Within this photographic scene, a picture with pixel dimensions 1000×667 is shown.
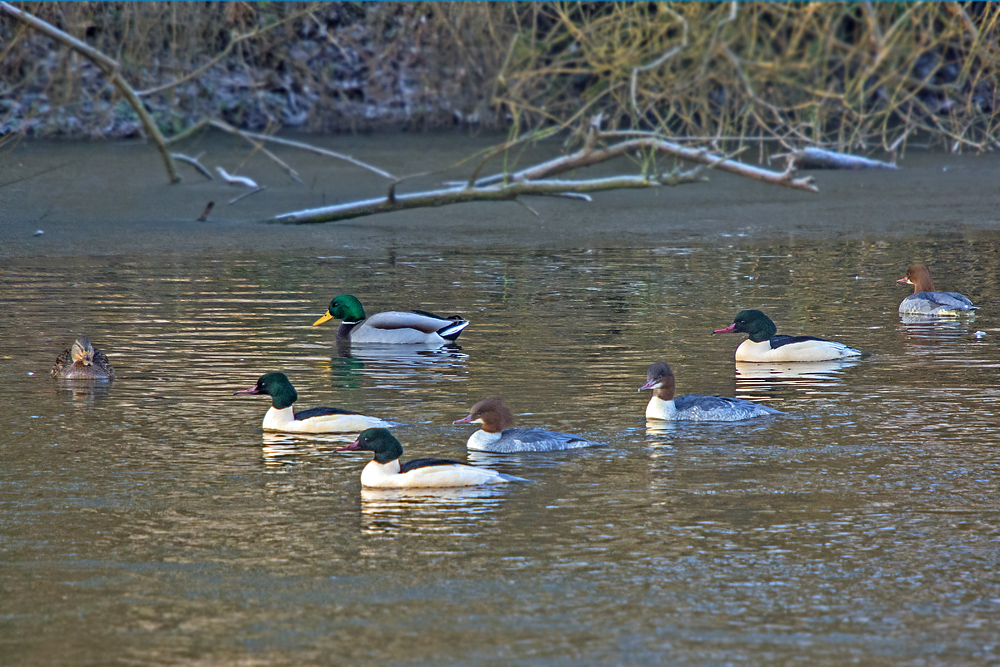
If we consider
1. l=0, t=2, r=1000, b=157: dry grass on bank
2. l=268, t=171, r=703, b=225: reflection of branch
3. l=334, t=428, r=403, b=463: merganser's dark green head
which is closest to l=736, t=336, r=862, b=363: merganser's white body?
l=334, t=428, r=403, b=463: merganser's dark green head

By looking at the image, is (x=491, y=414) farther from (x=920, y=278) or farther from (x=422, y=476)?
(x=920, y=278)

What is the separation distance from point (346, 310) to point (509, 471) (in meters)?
4.83

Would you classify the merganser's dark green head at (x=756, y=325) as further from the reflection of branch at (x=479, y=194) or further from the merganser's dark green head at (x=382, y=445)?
the reflection of branch at (x=479, y=194)

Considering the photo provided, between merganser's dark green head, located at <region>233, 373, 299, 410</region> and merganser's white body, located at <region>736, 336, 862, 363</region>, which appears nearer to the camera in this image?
merganser's dark green head, located at <region>233, 373, 299, 410</region>

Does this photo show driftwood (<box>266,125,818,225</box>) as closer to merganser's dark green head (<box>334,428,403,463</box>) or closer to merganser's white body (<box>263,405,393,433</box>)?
merganser's white body (<box>263,405,393,433</box>)

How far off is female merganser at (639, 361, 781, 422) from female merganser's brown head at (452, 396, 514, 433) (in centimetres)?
107

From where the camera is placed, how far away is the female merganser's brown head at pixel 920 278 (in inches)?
523

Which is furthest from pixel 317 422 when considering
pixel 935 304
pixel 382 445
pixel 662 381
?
pixel 935 304

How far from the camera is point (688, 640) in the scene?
5352 millimetres

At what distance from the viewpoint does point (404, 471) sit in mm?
7371

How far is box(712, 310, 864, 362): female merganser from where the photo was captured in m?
10.7

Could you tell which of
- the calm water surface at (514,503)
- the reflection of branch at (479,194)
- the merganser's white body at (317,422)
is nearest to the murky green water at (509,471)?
the calm water surface at (514,503)

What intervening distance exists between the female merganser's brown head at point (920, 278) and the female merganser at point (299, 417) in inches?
248

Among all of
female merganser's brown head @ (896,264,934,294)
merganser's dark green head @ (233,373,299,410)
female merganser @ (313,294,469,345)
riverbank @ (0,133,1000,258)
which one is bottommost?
merganser's dark green head @ (233,373,299,410)
